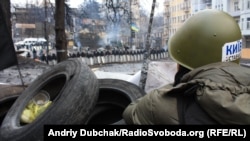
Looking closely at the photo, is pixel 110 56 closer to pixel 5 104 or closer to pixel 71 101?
pixel 5 104

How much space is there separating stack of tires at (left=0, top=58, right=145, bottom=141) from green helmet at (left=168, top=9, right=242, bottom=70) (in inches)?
45.1

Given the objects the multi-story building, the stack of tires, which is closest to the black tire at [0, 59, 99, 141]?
the stack of tires

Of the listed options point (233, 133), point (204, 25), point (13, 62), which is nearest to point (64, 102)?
point (204, 25)

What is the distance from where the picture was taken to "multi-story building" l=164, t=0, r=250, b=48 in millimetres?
48000

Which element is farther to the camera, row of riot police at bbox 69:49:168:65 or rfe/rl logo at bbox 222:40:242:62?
row of riot police at bbox 69:49:168:65

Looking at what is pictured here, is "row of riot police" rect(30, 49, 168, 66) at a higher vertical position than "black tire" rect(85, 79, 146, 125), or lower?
lower

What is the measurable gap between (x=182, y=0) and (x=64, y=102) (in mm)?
69367

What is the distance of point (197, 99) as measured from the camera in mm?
1260

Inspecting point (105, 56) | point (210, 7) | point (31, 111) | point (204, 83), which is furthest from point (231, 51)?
point (210, 7)

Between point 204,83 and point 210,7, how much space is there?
5628cm

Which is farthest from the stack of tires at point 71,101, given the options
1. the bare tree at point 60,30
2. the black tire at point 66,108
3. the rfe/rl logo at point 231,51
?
the bare tree at point 60,30

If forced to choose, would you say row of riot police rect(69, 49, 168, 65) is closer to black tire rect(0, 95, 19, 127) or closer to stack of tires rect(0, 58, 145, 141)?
black tire rect(0, 95, 19, 127)

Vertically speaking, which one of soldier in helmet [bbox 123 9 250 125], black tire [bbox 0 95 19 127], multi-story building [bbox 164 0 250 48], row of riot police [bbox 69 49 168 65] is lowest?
row of riot police [bbox 69 49 168 65]

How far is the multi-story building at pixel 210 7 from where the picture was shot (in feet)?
157
